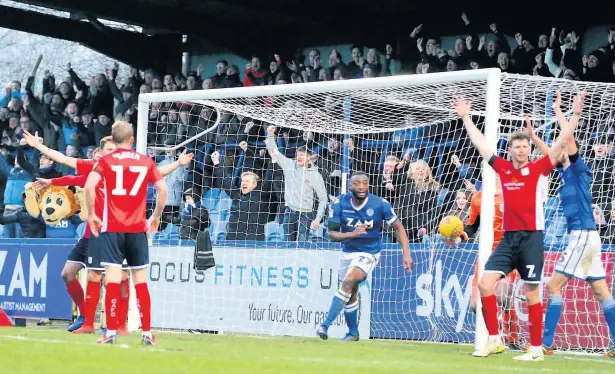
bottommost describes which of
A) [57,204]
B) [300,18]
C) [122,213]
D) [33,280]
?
[33,280]

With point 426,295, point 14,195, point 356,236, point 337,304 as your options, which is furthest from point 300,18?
point 337,304

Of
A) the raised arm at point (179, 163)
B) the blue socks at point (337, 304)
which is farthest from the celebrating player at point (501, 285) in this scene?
the raised arm at point (179, 163)

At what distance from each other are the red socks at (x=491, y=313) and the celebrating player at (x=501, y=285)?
5.07ft

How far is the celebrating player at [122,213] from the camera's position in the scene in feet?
30.4

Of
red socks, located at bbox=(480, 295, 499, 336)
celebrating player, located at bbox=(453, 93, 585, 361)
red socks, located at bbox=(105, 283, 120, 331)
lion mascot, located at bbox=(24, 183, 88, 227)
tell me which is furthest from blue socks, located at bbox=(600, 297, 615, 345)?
lion mascot, located at bbox=(24, 183, 88, 227)

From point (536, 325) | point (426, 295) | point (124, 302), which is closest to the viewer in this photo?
point (536, 325)

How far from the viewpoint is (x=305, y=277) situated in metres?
13.7

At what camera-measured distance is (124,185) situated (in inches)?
366

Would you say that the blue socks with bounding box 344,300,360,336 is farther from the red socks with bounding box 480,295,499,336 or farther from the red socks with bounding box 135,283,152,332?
the red socks with bounding box 135,283,152,332

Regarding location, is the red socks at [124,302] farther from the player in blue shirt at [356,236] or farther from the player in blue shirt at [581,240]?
the player in blue shirt at [581,240]

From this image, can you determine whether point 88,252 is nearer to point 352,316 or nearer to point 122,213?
point 122,213

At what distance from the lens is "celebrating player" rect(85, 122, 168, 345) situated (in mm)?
9258

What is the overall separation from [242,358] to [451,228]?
3.56m

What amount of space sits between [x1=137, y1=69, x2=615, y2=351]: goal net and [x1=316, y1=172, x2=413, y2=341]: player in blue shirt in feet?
3.53
